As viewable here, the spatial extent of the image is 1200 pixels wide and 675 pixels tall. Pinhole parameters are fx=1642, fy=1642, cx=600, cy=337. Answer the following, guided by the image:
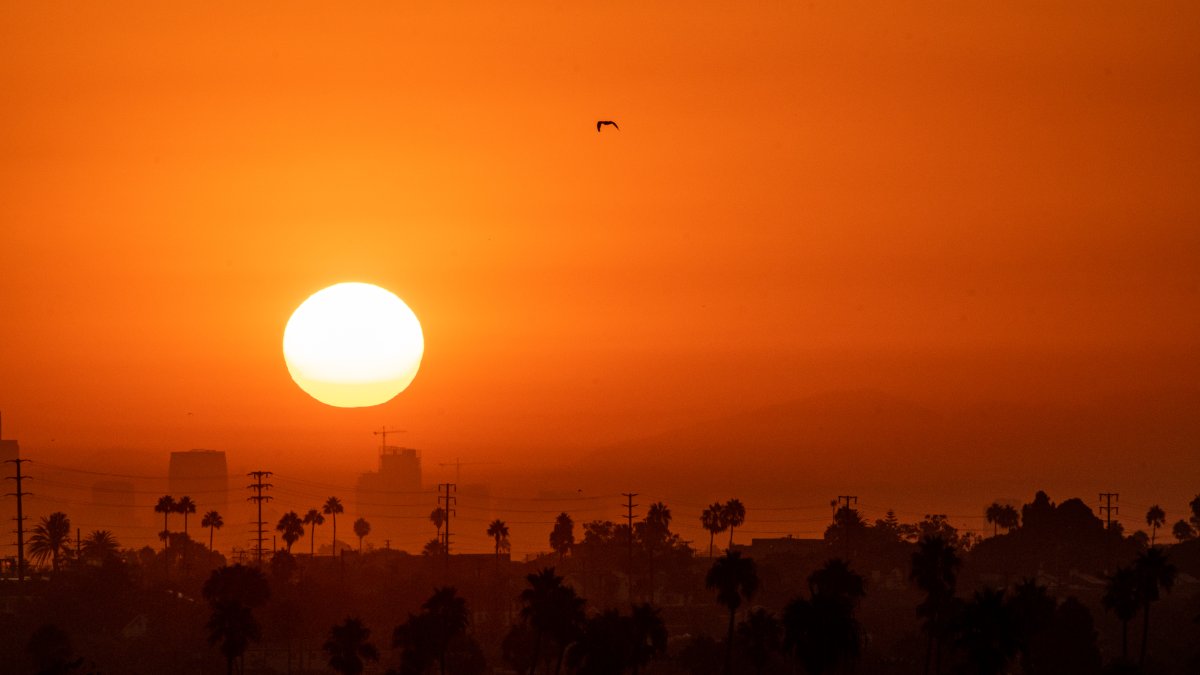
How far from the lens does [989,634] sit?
110 metres

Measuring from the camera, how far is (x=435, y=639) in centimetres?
13762

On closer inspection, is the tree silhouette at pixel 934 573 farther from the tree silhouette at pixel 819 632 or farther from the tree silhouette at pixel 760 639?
the tree silhouette at pixel 819 632

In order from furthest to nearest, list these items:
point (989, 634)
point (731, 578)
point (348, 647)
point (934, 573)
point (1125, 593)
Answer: point (1125, 593), point (348, 647), point (934, 573), point (731, 578), point (989, 634)

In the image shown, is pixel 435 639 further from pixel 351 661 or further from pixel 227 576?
pixel 227 576

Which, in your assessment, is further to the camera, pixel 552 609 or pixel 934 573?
pixel 934 573

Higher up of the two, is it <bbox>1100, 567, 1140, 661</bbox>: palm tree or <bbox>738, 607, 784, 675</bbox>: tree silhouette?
<bbox>1100, 567, 1140, 661</bbox>: palm tree

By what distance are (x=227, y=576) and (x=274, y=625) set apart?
5457 cm

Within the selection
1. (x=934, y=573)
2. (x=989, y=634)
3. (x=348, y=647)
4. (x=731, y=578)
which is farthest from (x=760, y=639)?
(x=989, y=634)

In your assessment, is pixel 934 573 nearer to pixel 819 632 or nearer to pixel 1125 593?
pixel 1125 593

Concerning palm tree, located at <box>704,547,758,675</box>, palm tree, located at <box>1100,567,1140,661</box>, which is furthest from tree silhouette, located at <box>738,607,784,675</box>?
palm tree, located at <box>1100,567,1140,661</box>

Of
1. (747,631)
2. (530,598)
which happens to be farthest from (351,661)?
(747,631)

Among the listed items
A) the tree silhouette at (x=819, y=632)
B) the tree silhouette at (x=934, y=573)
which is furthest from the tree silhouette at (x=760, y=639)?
the tree silhouette at (x=819, y=632)

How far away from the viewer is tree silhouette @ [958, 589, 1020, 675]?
10906cm

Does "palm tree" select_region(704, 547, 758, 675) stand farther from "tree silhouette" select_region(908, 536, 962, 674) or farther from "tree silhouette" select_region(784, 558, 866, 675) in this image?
"tree silhouette" select_region(784, 558, 866, 675)
